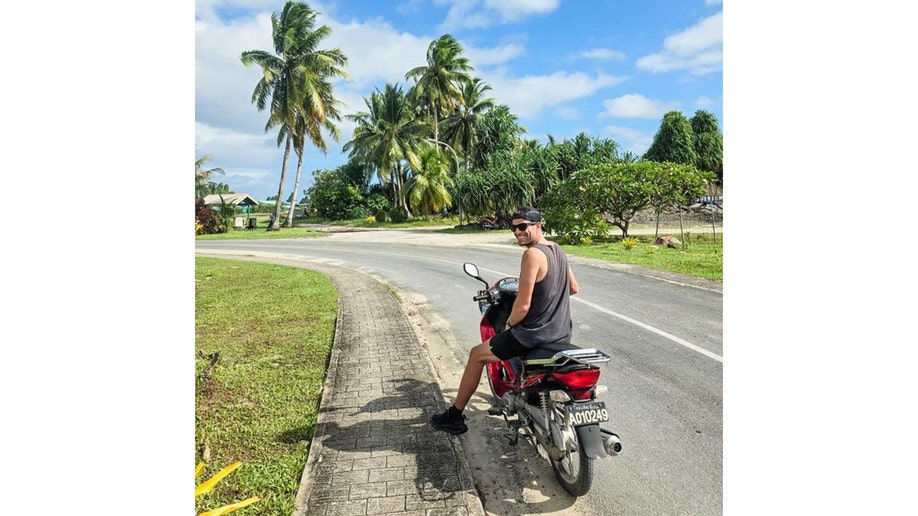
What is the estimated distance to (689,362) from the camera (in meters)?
4.85

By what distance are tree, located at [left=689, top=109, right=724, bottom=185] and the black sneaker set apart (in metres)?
46.9

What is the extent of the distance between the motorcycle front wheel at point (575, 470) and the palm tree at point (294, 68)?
28321 mm

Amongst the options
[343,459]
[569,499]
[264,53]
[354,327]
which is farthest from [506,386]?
[264,53]

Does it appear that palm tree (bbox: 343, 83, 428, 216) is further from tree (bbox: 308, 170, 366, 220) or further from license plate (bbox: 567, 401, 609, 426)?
license plate (bbox: 567, 401, 609, 426)

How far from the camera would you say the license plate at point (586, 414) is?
262 cm

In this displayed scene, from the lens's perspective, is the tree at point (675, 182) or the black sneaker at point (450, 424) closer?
the black sneaker at point (450, 424)

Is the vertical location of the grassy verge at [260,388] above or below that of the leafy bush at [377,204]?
below

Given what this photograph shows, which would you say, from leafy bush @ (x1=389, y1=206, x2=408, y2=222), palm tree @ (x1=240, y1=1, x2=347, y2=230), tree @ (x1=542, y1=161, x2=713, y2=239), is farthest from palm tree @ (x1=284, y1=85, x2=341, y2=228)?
tree @ (x1=542, y1=161, x2=713, y2=239)

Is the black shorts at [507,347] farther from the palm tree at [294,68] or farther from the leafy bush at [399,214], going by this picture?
the leafy bush at [399,214]

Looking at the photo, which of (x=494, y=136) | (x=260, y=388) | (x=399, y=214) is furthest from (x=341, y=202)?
(x=260, y=388)

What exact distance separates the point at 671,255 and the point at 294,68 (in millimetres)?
23440

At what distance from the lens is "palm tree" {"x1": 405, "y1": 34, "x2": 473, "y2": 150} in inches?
1476

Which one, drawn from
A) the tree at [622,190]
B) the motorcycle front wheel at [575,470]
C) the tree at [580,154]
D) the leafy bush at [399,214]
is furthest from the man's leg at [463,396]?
the leafy bush at [399,214]
